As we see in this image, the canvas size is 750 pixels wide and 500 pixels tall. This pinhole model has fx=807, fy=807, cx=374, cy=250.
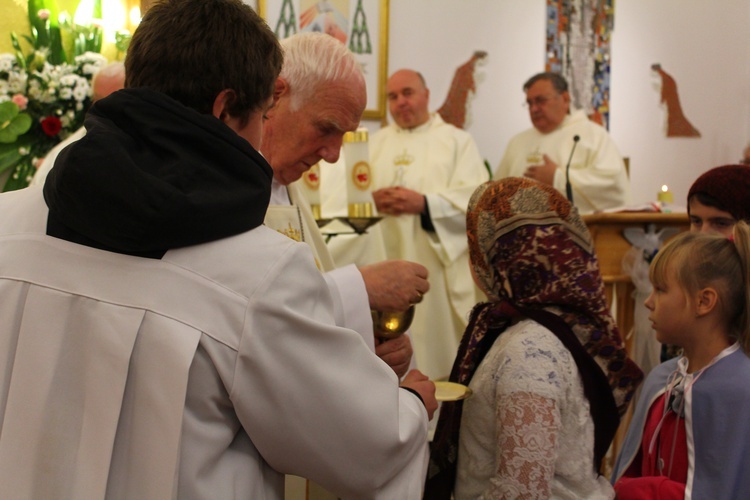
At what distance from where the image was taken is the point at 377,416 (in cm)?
137

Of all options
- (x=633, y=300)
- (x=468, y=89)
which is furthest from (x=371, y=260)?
(x=468, y=89)

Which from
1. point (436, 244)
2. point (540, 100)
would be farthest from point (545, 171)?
point (436, 244)

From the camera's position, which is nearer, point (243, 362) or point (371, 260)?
point (243, 362)

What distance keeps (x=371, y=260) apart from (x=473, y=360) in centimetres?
304

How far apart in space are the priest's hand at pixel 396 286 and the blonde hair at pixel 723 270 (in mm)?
865

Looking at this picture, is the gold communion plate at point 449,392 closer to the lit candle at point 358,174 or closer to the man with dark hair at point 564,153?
the lit candle at point 358,174

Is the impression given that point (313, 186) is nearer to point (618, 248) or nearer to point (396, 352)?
point (618, 248)

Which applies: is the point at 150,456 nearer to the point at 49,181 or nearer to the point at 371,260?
the point at 49,181

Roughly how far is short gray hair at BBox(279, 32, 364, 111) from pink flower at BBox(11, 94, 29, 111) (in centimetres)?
261

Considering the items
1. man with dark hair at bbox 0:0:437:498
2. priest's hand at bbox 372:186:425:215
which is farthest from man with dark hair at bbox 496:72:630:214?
man with dark hair at bbox 0:0:437:498

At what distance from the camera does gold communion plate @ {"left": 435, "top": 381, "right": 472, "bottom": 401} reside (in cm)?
184

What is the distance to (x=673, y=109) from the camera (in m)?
8.64

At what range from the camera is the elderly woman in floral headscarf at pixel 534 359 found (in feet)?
6.64

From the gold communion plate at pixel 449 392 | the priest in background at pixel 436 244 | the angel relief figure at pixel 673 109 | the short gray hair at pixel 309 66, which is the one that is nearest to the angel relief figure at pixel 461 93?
the priest in background at pixel 436 244
